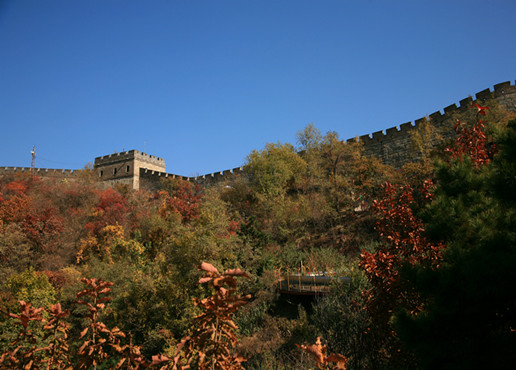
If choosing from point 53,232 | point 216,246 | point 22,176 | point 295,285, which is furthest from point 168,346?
point 22,176

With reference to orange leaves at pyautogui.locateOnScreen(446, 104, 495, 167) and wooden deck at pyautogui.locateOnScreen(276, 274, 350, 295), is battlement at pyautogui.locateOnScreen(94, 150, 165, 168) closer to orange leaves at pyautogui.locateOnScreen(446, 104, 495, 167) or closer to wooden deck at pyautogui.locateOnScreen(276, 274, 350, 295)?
wooden deck at pyautogui.locateOnScreen(276, 274, 350, 295)

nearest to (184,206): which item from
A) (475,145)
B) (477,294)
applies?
(475,145)

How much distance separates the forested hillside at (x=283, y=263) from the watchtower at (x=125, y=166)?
5.30 ft

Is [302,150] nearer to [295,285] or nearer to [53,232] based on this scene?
[295,285]

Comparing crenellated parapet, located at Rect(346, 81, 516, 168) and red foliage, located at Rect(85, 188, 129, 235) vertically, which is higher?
crenellated parapet, located at Rect(346, 81, 516, 168)

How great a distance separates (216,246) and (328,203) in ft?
33.4

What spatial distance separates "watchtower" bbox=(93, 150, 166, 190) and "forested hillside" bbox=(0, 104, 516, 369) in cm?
162

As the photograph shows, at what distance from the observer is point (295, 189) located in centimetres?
2517

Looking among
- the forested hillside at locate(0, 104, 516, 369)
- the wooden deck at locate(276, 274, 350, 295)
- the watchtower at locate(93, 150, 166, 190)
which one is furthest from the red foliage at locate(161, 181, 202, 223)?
the watchtower at locate(93, 150, 166, 190)

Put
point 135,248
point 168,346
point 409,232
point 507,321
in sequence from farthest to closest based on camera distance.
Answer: point 135,248 < point 168,346 < point 409,232 < point 507,321

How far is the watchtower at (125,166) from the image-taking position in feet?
116

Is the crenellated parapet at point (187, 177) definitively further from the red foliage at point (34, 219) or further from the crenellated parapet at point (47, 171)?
the red foliage at point (34, 219)

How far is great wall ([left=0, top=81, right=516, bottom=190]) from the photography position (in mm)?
20016

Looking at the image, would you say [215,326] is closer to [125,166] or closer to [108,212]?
[108,212]
